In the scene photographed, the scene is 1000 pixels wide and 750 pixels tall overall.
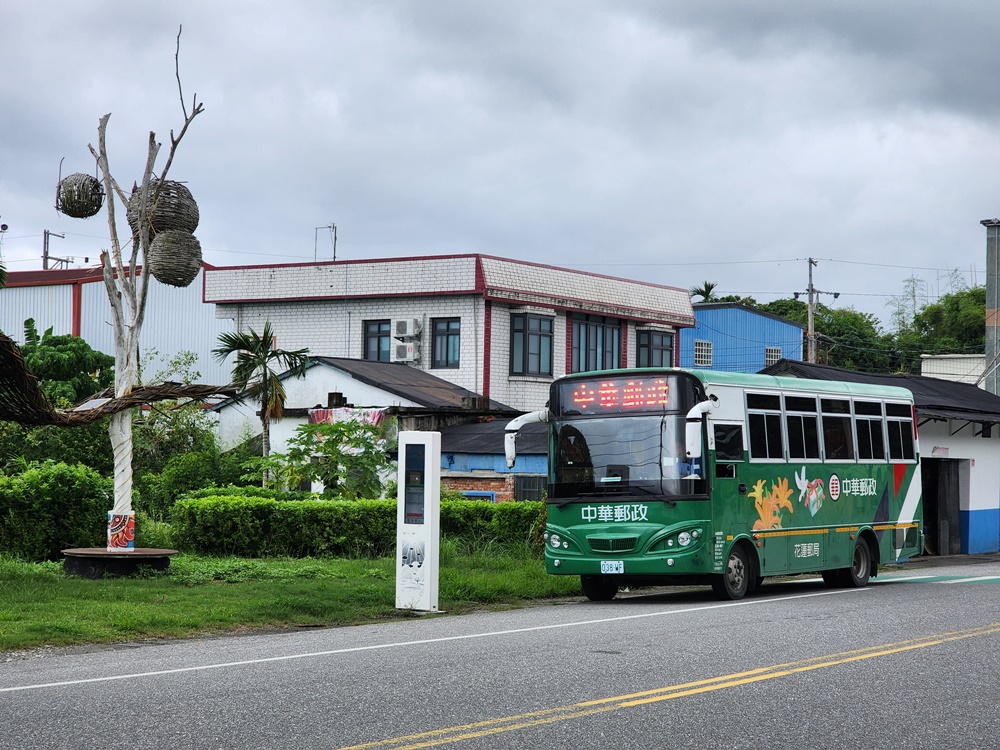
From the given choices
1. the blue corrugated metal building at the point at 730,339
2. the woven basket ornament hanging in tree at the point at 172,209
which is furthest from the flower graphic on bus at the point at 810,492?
the blue corrugated metal building at the point at 730,339

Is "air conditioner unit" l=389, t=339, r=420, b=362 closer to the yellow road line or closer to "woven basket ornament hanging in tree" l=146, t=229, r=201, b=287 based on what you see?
"woven basket ornament hanging in tree" l=146, t=229, r=201, b=287

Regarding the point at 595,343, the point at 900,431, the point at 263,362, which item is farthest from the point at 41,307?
the point at 900,431

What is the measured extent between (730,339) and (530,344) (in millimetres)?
23755

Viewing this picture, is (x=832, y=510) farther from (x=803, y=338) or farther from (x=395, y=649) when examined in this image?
(x=803, y=338)

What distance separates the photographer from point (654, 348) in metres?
44.5

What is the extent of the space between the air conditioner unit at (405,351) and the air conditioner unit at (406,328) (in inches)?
8.2

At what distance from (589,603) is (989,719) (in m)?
10.3

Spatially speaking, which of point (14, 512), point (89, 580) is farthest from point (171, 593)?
point (14, 512)

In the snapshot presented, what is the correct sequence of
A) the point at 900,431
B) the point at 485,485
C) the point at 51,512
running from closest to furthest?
1. the point at 51,512
2. the point at 900,431
3. the point at 485,485

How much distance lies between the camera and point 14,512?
2030cm

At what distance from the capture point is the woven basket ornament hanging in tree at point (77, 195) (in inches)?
699

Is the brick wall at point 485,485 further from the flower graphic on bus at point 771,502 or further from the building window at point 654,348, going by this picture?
the building window at point 654,348

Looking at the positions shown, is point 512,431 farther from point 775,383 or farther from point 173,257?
point 173,257

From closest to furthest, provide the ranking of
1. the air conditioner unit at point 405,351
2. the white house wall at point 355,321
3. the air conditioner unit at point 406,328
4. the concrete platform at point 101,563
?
the concrete platform at point 101,563, the white house wall at point 355,321, the air conditioner unit at point 405,351, the air conditioner unit at point 406,328
